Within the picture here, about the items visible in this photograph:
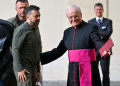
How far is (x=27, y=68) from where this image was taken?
3.98 metres

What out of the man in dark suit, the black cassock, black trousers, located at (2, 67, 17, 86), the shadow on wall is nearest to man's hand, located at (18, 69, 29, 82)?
the black cassock

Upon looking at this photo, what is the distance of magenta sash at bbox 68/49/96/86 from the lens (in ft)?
13.4

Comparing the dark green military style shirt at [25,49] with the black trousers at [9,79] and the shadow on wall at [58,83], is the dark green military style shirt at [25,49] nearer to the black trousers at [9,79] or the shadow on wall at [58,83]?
the black trousers at [9,79]

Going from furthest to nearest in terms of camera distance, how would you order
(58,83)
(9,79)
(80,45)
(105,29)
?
(58,83), (105,29), (9,79), (80,45)

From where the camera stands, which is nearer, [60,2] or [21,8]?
[21,8]

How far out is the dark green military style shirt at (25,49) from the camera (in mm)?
3910

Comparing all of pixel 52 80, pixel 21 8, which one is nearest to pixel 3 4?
pixel 52 80

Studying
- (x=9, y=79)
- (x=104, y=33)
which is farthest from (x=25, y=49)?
(x=104, y=33)

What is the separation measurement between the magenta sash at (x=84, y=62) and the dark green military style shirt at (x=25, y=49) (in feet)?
1.82

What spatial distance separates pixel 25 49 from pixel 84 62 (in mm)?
840

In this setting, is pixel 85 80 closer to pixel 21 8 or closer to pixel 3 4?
pixel 21 8

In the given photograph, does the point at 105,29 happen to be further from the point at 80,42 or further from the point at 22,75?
the point at 22,75

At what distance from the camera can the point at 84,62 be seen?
13.5ft

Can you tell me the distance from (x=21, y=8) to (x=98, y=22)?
2.42 meters
